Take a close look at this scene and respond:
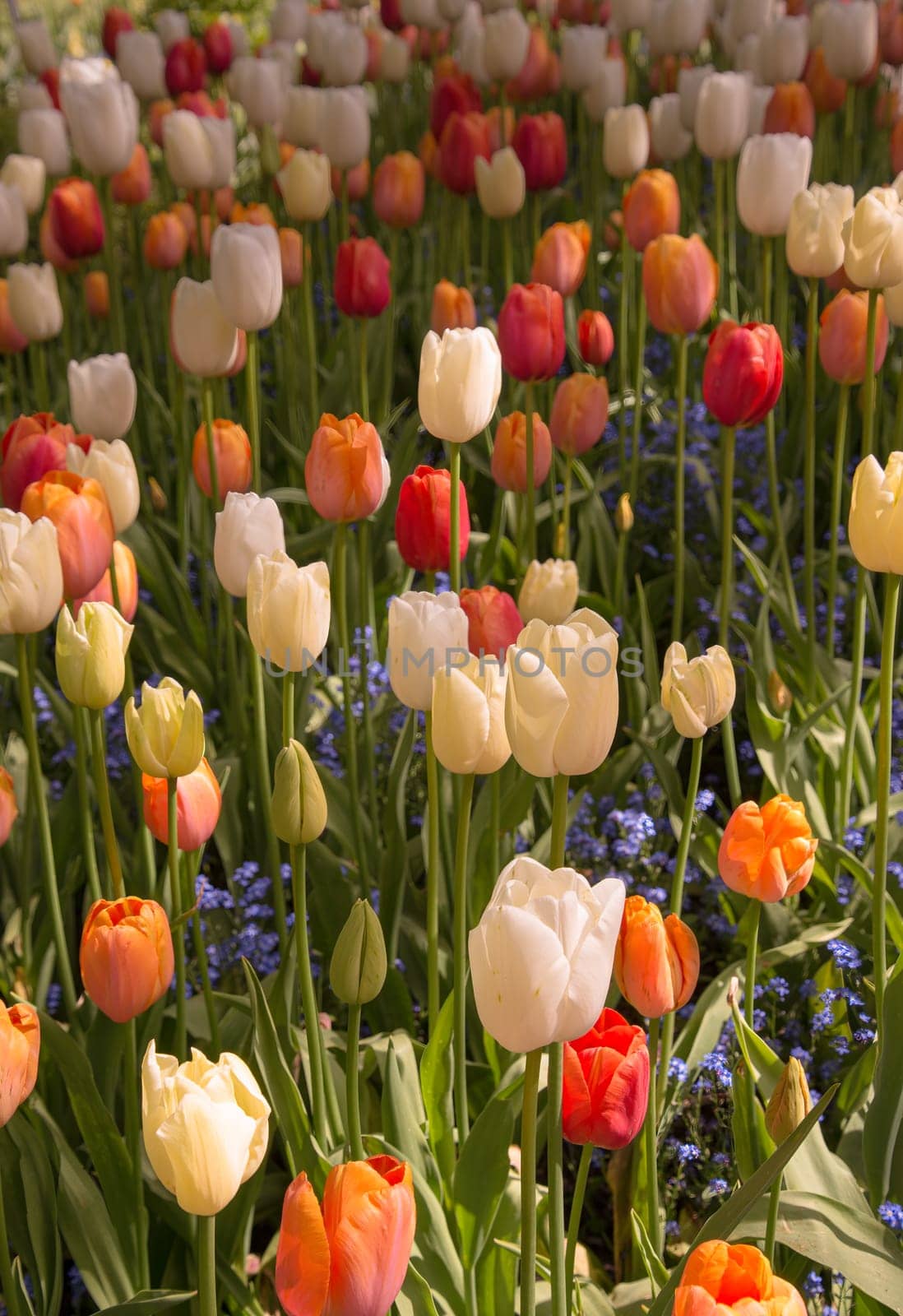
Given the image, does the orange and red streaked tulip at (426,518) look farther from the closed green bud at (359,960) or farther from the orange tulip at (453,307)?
the orange tulip at (453,307)

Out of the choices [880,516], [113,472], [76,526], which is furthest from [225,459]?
[880,516]

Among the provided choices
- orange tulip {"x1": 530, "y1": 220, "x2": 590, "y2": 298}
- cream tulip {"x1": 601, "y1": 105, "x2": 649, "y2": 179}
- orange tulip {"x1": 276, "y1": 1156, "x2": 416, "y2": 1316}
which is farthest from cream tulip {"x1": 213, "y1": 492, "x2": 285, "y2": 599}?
cream tulip {"x1": 601, "y1": 105, "x2": 649, "y2": 179}

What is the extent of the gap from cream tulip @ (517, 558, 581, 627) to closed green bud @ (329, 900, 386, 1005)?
74cm

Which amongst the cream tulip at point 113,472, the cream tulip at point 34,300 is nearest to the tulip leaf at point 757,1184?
the cream tulip at point 113,472

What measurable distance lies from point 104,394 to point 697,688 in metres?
1.20

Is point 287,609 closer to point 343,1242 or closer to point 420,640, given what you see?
point 420,640

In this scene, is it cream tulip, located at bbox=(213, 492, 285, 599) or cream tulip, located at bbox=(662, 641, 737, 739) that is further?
cream tulip, located at bbox=(213, 492, 285, 599)

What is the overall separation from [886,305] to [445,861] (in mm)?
1082

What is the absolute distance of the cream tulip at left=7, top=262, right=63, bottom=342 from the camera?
276 cm

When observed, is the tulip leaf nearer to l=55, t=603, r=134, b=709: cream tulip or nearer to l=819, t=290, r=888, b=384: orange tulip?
l=55, t=603, r=134, b=709: cream tulip

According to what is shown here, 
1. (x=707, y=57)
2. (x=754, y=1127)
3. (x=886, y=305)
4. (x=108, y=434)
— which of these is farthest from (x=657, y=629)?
(x=707, y=57)

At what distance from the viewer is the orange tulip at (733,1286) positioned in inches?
34.9

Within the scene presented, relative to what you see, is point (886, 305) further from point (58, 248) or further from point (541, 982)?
point (58, 248)

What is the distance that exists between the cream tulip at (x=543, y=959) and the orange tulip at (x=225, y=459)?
137 cm
